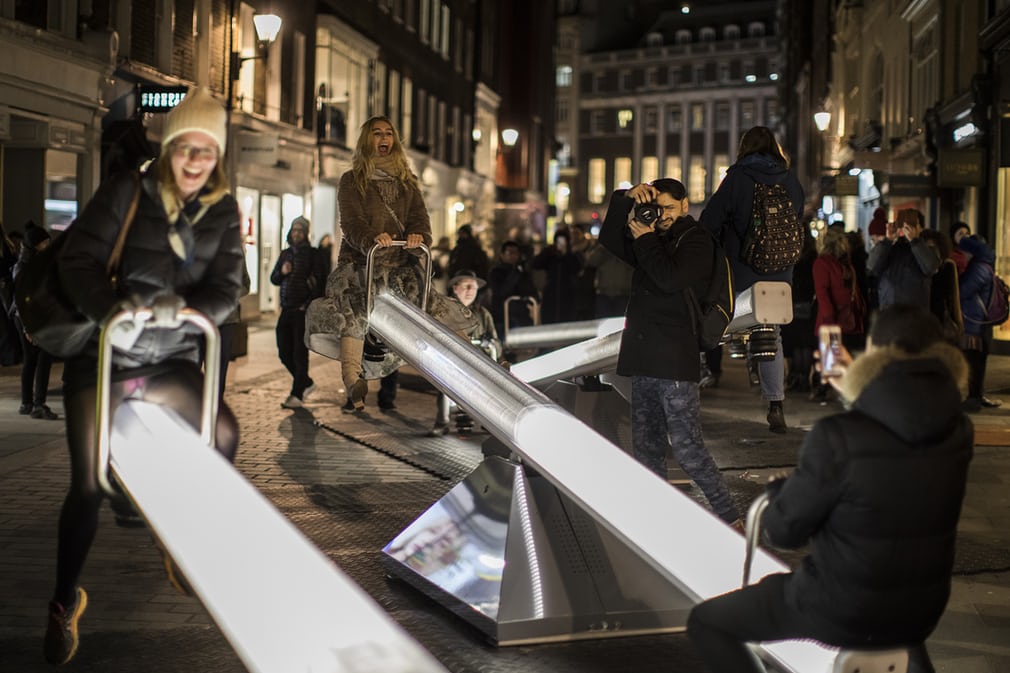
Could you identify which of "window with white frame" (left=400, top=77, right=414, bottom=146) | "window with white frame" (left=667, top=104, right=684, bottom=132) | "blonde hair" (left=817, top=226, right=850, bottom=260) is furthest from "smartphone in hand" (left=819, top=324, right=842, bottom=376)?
"window with white frame" (left=667, top=104, right=684, bottom=132)

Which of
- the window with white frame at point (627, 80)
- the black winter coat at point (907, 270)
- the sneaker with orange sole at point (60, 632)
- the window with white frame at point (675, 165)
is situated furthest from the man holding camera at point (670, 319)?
the window with white frame at point (627, 80)

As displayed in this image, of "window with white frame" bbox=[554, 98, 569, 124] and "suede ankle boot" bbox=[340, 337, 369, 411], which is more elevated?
"window with white frame" bbox=[554, 98, 569, 124]

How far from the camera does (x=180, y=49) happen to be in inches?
990

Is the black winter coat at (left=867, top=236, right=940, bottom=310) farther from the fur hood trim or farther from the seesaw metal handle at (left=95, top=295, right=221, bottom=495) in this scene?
the seesaw metal handle at (left=95, top=295, right=221, bottom=495)

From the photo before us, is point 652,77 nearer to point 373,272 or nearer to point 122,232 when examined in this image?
point 373,272

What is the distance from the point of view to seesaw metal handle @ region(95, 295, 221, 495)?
3.99 meters

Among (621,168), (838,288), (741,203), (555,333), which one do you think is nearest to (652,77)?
(621,168)

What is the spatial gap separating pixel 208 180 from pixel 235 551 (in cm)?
144

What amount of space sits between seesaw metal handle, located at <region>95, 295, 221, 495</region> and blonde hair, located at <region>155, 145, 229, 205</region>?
414 mm

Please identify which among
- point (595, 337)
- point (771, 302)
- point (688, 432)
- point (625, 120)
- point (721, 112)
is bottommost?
point (688, 432)

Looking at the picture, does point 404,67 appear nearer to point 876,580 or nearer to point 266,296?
point 266,296

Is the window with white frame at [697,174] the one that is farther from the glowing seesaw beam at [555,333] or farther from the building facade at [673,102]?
the glowing seesaw beam at [555,333]

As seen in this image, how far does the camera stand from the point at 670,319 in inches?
260

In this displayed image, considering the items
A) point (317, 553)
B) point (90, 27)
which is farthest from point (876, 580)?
point (90, 27)
